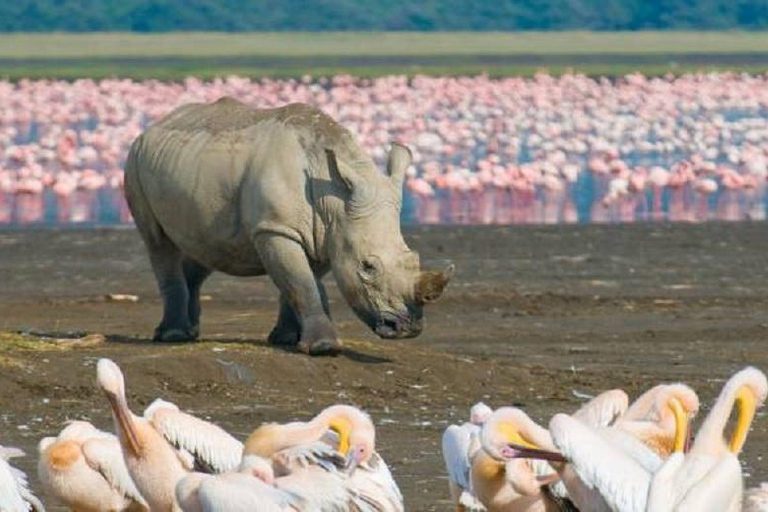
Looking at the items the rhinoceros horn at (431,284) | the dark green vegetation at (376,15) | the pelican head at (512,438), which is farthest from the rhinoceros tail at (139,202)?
the dark green vegetation at (376,15)

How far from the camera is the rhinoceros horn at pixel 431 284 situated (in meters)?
15.1

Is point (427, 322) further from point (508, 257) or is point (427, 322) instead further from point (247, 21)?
point (247, 21)

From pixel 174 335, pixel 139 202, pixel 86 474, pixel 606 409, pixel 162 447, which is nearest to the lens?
pixel 162 447

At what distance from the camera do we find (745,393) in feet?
34.6

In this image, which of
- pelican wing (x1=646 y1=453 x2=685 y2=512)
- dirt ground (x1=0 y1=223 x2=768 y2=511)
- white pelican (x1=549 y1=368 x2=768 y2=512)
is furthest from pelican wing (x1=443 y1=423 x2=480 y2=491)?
pelican wing (x1=646 y1=453 x2=685 y2=512)

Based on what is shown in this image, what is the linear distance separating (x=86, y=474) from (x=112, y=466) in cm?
13

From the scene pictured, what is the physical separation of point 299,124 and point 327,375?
70.2 inches

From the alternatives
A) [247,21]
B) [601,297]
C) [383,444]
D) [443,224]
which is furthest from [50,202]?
[247,21]

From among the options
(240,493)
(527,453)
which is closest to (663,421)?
(527,453)

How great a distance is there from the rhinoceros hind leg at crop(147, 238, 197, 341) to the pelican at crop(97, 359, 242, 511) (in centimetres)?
521

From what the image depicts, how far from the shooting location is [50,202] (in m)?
30.4

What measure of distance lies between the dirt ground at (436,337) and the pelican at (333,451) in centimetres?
92

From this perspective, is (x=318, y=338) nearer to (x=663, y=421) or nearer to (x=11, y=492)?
(x=663, y=421)

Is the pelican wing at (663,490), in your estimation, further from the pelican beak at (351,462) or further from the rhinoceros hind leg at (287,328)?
the rhinoceros hind leg at (287,328)
